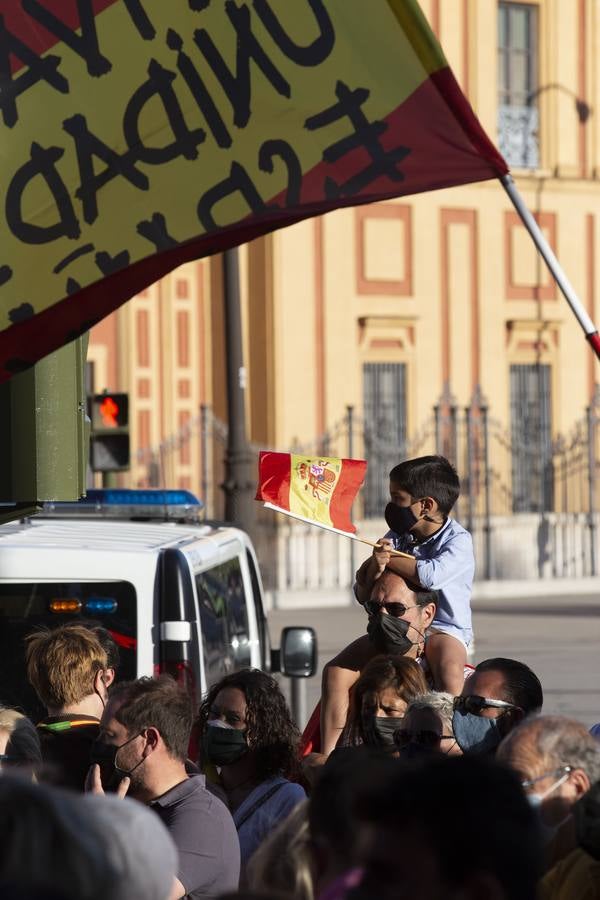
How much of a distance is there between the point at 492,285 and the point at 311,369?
3810 mm

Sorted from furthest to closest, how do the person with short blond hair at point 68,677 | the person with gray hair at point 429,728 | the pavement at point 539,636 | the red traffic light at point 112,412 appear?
the pavement at point 539,636
the red traffic light at point 112,412
the person with short blond hair at point 68,677
the person with gray hair at point 429,728

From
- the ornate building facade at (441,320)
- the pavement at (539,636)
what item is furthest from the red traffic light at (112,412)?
the ornate building facade at (441,320)

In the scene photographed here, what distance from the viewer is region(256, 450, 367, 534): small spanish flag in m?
5.50

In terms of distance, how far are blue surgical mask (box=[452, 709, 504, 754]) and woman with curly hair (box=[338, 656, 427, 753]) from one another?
1.89ft

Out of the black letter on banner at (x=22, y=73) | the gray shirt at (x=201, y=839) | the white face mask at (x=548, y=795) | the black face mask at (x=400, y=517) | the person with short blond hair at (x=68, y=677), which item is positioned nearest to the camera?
the white face mask at (x=548, y=795)

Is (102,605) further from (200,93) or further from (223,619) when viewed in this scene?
(200,93)

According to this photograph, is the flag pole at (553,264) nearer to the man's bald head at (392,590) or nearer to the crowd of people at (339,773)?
the crowd of people at (339,773)

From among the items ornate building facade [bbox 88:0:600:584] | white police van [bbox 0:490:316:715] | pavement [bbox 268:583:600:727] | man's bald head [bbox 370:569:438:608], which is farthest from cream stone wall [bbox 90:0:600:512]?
man's bald head [bbox 370:569:438:608]

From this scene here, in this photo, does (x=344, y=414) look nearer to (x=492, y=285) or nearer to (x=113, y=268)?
(x=492, y=285)

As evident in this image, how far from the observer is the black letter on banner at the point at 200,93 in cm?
439

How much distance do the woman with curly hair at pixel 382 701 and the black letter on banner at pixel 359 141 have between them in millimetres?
1549

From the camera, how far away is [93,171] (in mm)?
4391

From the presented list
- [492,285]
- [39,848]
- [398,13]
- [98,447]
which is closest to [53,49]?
[398,13]

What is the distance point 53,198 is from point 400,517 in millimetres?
1897
